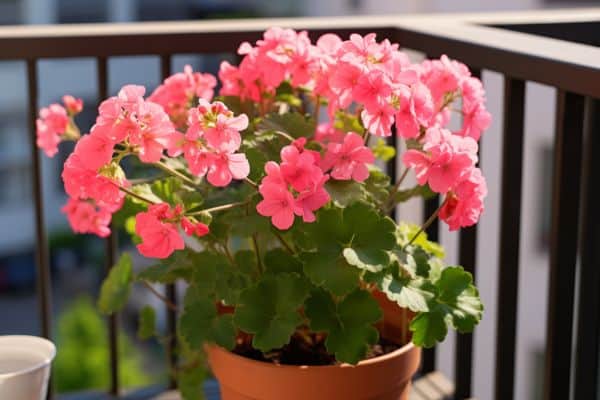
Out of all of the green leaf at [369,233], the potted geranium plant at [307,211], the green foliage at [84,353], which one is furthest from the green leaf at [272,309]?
the green foliage at [84,353]

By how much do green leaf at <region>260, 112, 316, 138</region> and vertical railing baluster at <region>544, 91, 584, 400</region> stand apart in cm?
39

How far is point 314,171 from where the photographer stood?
4.84ft

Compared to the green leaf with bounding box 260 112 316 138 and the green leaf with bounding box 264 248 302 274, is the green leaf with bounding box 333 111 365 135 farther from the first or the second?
the green leaf with bounding box 264 248 302 274

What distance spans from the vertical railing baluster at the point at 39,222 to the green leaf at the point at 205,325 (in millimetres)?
703

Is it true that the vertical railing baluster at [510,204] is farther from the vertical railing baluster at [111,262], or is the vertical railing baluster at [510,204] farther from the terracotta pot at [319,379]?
the vertical railing baluster at [111,262]

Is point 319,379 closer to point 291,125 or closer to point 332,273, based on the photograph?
point 332,273

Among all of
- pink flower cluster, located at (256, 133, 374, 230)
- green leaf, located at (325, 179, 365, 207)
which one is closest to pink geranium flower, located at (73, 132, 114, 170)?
pink flower cluster, located at (256, 133, 374, 230)

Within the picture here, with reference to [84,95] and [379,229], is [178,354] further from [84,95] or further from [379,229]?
[84,95]

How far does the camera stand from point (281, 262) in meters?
1.64

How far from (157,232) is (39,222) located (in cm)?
92

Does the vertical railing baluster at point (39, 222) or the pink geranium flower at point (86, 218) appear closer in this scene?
the pink geranium flower at point (86, 218)

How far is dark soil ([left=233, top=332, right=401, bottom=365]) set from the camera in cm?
172

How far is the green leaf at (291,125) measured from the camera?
5.67ft

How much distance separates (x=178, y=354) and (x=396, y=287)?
25.8 inches
